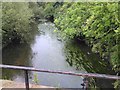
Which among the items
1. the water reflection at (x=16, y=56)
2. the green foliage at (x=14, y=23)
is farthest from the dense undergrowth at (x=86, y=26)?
the water reflection at (x=16, y=56)

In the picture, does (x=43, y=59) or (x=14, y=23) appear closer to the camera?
(x=43, y=59)

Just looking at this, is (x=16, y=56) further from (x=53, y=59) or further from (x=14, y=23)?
(x=53, y=59)

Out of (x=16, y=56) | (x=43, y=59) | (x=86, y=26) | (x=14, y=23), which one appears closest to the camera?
(x=86, y=26)

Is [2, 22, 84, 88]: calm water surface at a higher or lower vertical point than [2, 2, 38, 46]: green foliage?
lower

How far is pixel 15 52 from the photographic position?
14.1 meters

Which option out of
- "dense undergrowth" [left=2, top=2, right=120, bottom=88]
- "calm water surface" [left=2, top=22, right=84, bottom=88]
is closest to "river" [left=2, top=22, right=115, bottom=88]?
"calm water surface" [left=2, top=22, right=84, bottom=88]

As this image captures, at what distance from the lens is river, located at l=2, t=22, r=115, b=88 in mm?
10102

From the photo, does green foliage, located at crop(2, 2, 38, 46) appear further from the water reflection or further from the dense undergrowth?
Answer: the water reflection

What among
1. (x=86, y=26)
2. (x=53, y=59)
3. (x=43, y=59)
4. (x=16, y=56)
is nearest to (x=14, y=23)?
(x=16, y=56)

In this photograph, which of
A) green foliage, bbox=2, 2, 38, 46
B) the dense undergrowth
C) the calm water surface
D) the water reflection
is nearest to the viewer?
the dense undergrowth

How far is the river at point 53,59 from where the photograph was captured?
10.1 m

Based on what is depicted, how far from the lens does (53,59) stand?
12531 millimetres

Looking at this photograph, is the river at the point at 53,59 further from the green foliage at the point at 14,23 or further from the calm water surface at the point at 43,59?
the green foliage at the point at 14,23

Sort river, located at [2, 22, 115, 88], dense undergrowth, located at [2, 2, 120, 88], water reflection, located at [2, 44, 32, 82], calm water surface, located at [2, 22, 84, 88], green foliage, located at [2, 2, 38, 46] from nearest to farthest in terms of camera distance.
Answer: dense undergrowth, located at [2, 2, 120, 88] → calm water surface, located at [2, 22, 84, 88] → river, located at [2, 22, 115, 88] → water reflection, located at [2, 44, 32, 82] → green foliage, located at [2, 2, 38, 46]
